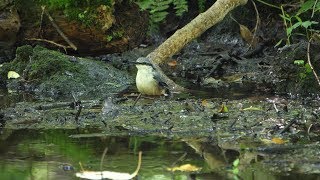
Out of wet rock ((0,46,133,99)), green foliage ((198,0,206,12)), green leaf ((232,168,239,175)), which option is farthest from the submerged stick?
green foliage ((198,0,206,12))

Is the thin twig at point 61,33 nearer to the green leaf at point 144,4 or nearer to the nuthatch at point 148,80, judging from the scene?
the green leaf at point 144,4

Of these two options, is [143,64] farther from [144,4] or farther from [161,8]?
[161,8]

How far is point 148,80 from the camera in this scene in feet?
24.4

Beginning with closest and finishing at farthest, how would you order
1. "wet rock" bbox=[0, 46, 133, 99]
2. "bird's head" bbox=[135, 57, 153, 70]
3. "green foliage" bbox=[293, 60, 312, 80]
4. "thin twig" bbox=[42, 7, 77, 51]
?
"bird's head" bbox=[135, 57, 153, 70] < "green foliage" bbox=[293, 60, 312, 80] < "wet rock" bbox=[0, 46, 133, 99] < "thin twig" bbox=[42, 7, 77, 51]

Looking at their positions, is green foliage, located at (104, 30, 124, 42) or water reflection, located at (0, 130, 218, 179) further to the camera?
green foliage, located at (104, 30, 124, 42)

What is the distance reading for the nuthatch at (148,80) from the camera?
7.43 m

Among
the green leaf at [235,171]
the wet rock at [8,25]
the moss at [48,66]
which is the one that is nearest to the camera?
the green leaf at [235,171]

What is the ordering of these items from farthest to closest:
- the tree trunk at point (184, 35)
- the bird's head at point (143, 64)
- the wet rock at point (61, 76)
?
the tree trunk at point (184, 35) < the wet rock at point (61, 76) < the bird's head at point (143, 64)

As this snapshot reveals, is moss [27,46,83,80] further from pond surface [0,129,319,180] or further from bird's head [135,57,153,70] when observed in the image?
pond surface [0,129,319,180]

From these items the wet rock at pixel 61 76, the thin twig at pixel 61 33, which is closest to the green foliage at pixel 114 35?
the thin twig at pixel 61 33

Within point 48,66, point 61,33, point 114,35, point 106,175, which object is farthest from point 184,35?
point 106,175

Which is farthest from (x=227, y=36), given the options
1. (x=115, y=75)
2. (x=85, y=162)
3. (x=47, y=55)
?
(x=85, y=162)

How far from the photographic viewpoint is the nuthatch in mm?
7430

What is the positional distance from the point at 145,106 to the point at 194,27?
7.55 ft
